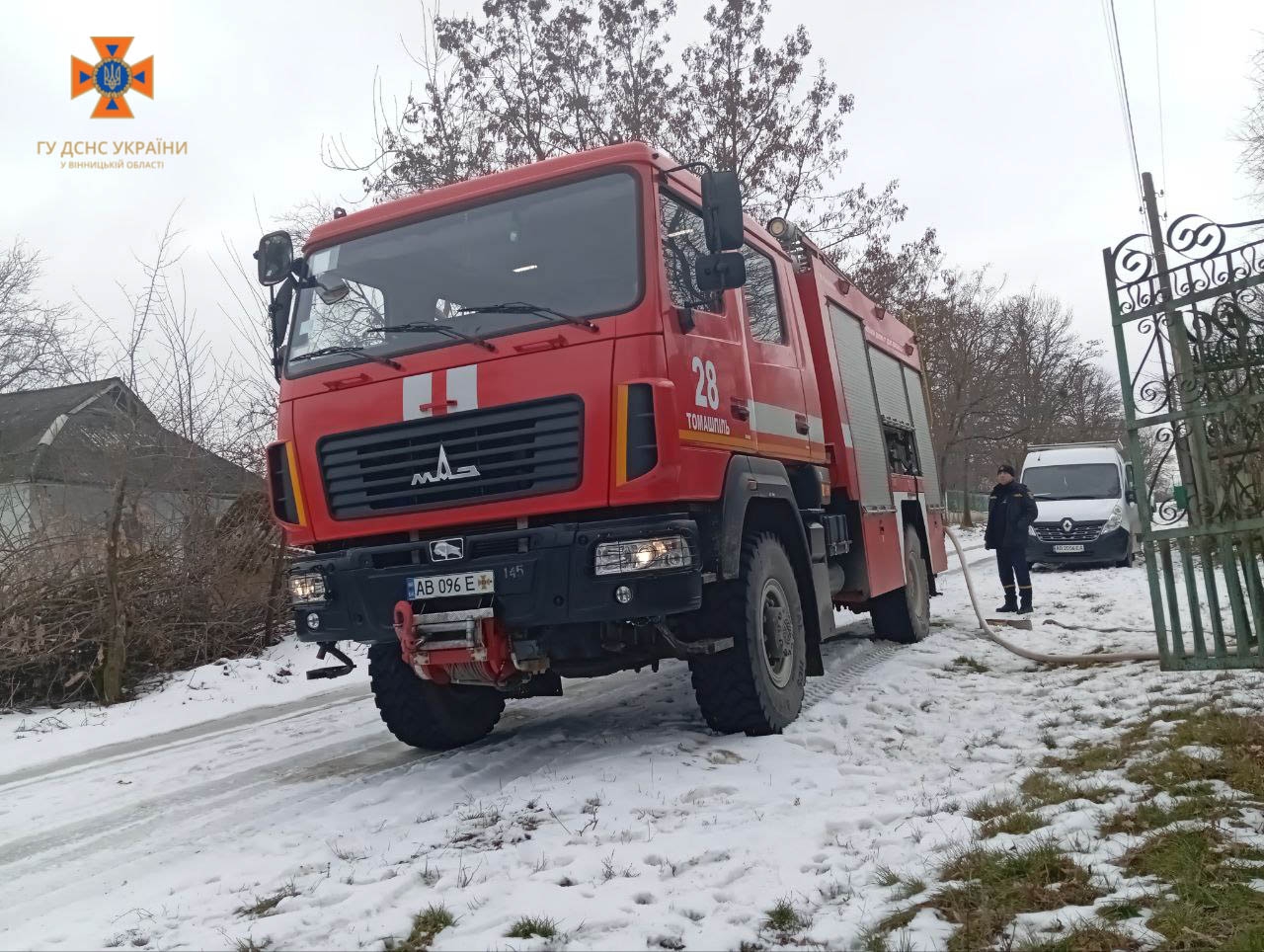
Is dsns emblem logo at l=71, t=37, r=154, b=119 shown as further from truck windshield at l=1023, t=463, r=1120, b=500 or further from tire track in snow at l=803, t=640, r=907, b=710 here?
truck windshield at l=1023, t=463, r=1120, b=500

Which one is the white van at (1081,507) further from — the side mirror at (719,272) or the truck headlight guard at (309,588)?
the truck headlight guard at (309,588)

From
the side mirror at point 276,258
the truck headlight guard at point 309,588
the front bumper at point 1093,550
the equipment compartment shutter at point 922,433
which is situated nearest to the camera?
the truck headlight guard at point 309,588

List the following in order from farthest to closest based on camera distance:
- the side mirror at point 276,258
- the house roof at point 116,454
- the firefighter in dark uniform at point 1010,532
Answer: the firefighter in dark uniform at point 1010,532 < the house roof at point 116,454 < the side mirror at point 276,258

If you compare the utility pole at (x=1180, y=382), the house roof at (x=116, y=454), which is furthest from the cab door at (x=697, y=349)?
the house roof at (x=116, y=454)

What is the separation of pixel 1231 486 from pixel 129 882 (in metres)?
6.04

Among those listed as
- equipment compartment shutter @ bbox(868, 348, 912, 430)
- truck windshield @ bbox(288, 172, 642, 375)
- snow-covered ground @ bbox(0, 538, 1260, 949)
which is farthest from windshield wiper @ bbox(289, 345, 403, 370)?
equipment compartment shutter @ bbox(868, 348, 912, 430)

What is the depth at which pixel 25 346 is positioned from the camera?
88.3 ft

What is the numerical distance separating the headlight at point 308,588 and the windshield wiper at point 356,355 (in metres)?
1.16

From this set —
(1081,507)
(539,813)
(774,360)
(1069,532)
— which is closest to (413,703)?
(539,813)

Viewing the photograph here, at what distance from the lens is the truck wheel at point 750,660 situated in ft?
17.6

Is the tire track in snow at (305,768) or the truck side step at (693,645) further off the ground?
the truck side step at (693,645)

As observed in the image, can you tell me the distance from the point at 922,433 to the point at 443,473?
7.35 meters

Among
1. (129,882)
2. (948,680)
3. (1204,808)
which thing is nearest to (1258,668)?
(948,680)

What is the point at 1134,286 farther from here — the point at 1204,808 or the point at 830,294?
the point at 1204,808
